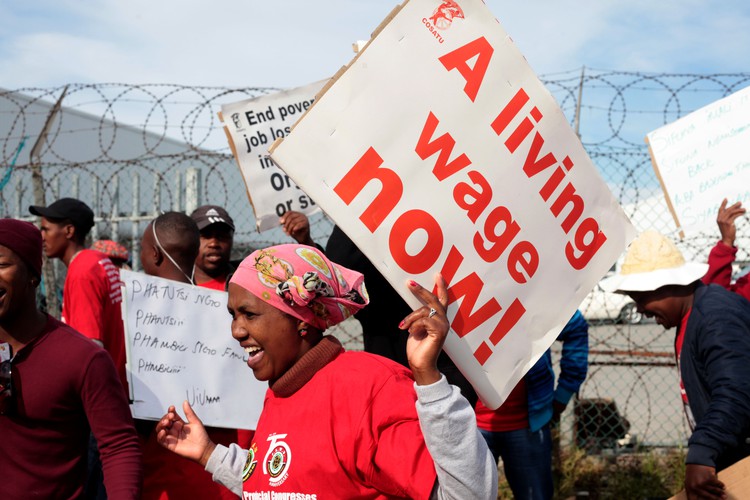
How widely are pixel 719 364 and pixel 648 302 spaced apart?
48cm

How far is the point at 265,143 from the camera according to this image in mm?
5105

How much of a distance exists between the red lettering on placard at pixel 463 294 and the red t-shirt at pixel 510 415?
90.2 inches

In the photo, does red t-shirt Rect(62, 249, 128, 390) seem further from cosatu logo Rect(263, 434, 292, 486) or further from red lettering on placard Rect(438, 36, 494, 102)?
red lettering on placard Rect(438, 36, 494, 102)

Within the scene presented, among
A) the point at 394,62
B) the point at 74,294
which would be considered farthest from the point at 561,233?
the point at 74,294

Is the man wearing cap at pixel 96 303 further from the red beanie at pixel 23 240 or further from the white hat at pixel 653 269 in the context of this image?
the white hat at pixel 653 269

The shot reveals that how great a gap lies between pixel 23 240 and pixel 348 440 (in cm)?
149

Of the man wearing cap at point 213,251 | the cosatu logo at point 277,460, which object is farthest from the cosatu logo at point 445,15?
the man wearing cap at point 213,251

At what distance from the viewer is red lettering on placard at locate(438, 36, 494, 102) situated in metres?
2.27

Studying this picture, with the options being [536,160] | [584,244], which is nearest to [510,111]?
[536,160]

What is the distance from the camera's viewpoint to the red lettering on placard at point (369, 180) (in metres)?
2.14

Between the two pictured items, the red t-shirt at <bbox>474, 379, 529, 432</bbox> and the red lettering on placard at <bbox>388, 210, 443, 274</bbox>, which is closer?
the red lettering on placard at <bbox>388, 210, 443, 274</bbox>

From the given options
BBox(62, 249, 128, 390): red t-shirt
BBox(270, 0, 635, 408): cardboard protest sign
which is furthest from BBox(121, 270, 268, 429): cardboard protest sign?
BBox(270, 0, 635, 408): cardboard protest sign

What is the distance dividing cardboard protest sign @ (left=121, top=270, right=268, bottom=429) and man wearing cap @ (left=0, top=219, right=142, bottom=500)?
65 cm

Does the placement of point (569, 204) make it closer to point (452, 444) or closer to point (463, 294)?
point (463, 294)
